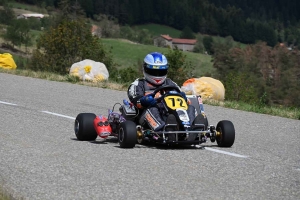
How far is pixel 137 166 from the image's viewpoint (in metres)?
8.18

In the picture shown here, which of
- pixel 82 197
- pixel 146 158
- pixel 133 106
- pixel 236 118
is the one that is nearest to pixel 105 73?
pixel 236 118

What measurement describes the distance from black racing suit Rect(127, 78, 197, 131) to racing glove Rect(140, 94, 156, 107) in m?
0.07

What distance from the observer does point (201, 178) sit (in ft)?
24.7

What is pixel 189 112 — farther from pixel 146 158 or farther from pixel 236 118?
pixel 236 118

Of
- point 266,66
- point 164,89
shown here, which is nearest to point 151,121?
point 164,89

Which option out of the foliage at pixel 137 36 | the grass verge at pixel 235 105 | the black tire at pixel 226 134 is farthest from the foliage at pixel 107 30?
the black tire at pixel 226 134

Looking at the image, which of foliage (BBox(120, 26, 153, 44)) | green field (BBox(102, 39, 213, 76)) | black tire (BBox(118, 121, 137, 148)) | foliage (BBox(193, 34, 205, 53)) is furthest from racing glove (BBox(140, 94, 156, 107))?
foliage (BBox(193, 34, 205, 53))

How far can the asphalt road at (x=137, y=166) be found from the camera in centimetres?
684

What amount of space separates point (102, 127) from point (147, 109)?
2.53 ft

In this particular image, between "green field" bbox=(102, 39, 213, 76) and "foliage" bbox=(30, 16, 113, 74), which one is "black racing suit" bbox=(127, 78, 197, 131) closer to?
"foliage" bbox=(30, 16, 113, 74)

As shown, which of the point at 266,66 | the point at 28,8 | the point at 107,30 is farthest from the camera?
the point at 28,8

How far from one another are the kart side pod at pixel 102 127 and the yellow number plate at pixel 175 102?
1.05m

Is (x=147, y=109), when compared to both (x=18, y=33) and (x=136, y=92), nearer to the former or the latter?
(x=136, y=92)

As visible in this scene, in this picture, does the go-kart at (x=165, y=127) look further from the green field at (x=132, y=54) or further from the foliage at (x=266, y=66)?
the green field at (x=132, y=54)
